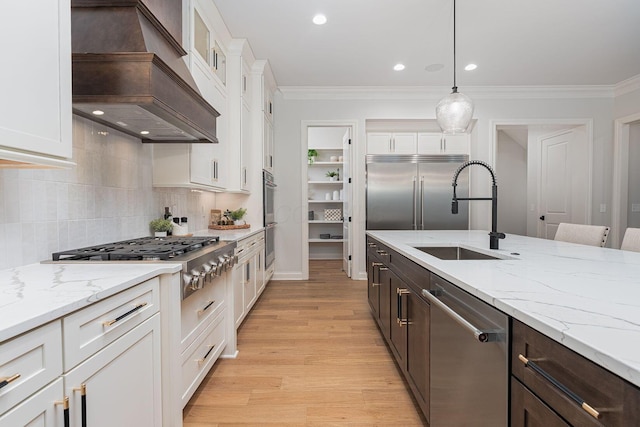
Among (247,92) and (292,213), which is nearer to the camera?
(247,92)

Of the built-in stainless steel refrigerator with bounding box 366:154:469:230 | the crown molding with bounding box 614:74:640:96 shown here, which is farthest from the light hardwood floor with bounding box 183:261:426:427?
the crown molding with bounding box 614:74:640:96

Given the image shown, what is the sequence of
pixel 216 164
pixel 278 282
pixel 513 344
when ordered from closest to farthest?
pixel 513 344 < pixel 216 164 < pixel 278 282

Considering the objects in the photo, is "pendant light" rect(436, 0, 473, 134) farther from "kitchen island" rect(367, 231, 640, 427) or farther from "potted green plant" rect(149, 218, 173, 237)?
"potted green plant" rect(149, 218, 173, 237)

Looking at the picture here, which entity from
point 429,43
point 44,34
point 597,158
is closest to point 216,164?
point 44,34

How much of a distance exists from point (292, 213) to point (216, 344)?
9.13ft

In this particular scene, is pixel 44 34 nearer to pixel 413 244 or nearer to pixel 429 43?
pixel 413 244

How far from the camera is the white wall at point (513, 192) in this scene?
6.65 m

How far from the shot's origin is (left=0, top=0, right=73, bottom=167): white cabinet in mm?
947

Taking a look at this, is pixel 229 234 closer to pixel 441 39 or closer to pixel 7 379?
pixel 7 379

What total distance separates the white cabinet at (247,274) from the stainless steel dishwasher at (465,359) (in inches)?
62.6

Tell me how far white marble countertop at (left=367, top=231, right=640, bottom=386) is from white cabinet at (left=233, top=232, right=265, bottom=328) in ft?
5.16

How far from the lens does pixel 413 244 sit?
2160 mm

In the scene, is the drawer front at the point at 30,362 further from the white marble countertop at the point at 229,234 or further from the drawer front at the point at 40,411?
the white marble countertop at the point at 229,234

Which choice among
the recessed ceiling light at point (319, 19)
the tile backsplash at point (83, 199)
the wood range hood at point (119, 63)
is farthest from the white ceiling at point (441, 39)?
the tile backsplash at point (83, 199)
